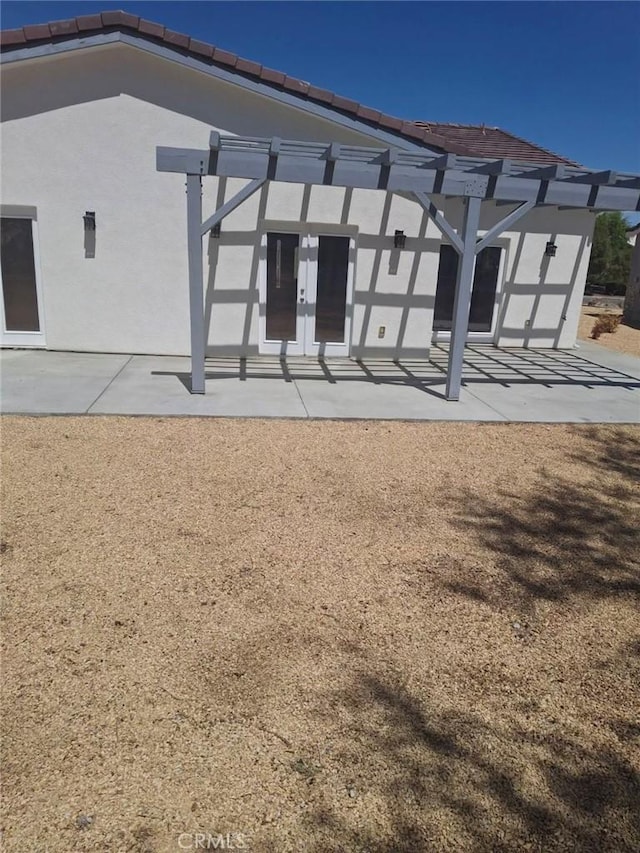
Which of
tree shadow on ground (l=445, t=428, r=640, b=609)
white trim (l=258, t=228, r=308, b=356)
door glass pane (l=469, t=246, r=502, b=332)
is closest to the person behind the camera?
tree shadow on ground (l=445, t=428, r=640, b=609)

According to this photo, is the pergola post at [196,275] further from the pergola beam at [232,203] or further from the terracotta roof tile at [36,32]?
the terracotta roof tile at [36,32]

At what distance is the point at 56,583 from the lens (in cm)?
357

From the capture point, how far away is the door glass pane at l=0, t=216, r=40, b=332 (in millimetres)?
9680

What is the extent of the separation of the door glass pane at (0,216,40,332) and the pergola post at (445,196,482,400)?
23.5 feet

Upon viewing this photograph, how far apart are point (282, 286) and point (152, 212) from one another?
8.24 ft

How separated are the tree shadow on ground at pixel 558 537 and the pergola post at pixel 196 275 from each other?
422 cm

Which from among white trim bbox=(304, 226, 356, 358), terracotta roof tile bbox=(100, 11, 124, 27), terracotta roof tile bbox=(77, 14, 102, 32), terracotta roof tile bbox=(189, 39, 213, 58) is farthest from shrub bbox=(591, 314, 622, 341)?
terracotta roof tile bbox=(77, 14, 102, 32)

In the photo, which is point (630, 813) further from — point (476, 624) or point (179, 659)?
point (179, 659)

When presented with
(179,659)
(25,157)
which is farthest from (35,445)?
(25,157)

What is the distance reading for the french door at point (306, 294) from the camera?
33.3 ft

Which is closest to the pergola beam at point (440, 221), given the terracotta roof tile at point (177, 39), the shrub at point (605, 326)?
the terracotta roof tile at point (177, 39)

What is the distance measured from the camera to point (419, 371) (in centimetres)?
1015

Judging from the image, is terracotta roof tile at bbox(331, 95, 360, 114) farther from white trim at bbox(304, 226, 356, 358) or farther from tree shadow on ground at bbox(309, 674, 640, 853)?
tree shadow on ground at bbox(309, 674, 640, 853)

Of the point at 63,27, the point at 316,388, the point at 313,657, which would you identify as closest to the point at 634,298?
the point at 316,388
